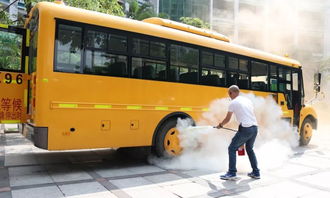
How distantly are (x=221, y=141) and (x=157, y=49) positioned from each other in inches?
112

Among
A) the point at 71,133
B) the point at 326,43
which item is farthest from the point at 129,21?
the point at 326,43

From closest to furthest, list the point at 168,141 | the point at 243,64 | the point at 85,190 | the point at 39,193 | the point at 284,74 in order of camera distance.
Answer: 1. the point at 39,193
2. the point at 85,190
3. the point at 168,141
4. the point at 243,64
5. the point at 284,74

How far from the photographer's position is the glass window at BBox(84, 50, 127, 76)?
17.7ft

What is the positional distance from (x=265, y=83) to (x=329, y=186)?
13.4ft

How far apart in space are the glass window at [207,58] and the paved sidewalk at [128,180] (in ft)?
8.75

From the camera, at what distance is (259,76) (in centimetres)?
853

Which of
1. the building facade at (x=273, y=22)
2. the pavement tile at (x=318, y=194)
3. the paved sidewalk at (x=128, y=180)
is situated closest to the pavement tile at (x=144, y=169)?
the paved sidewalk at (x=128, y=180)

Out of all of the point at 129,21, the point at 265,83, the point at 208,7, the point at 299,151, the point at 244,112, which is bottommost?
the point at 299,151

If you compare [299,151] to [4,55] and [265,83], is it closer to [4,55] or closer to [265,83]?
[265,83]

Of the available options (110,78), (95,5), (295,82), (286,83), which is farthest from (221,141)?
(95,5)

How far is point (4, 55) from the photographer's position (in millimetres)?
5855

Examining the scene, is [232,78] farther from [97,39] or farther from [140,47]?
[97,39]

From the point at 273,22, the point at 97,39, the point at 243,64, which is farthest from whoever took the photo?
the point at 273,22

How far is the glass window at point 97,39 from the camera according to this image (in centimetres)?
538
